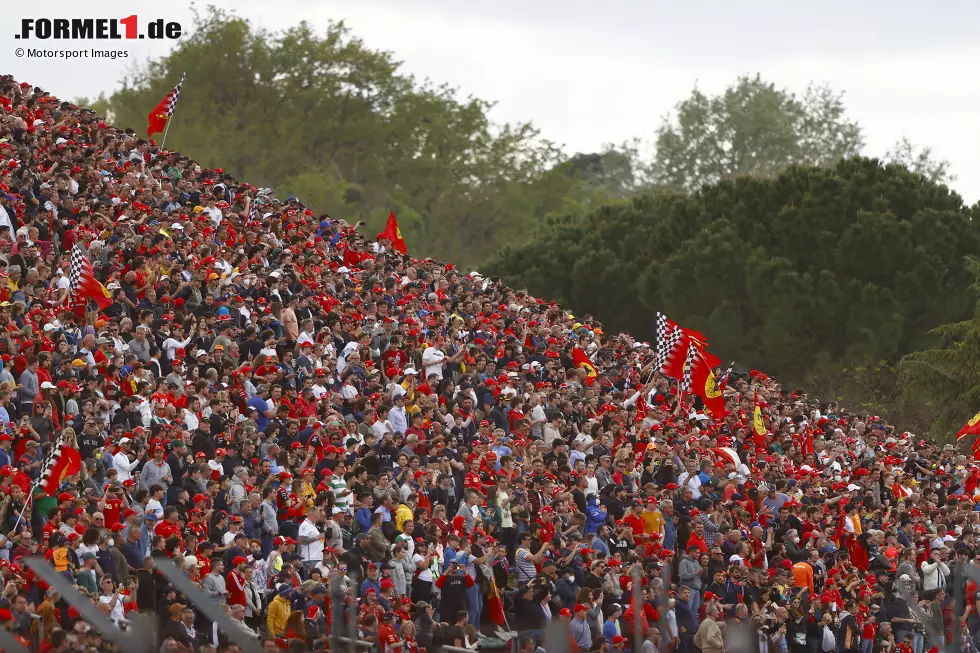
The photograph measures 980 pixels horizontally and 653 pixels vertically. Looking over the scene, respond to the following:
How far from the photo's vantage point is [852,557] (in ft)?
81.5

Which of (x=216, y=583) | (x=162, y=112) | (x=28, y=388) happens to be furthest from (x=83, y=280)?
(x=162, y=112)

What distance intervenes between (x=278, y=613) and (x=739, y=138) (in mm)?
76527

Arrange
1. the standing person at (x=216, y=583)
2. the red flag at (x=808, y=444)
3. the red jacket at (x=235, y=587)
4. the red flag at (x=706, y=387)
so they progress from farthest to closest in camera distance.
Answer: the red flag at (x=808, y=444)
the red flag at (x=706, y=387)
the red jacket at (x=235, y=587)
the standing person at (x=216, y=583)

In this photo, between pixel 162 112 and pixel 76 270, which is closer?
pixel 76 270

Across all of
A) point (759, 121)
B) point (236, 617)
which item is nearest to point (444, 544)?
point (236, 617)

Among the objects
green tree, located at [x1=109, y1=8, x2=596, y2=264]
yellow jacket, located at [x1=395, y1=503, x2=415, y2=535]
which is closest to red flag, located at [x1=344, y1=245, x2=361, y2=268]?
yellow jacket, located at [x1=395, y1=503, x2=415, y2=535]

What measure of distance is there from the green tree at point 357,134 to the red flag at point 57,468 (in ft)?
178

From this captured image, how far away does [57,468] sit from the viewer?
55.2 feet

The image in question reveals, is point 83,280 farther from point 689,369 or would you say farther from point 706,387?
point 706,387

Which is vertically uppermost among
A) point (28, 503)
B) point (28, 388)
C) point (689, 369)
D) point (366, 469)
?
point (28, 388)

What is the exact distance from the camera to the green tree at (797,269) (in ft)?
157

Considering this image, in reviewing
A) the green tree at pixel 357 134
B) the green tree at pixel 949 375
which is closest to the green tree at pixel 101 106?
the green tree at pixel 357 134

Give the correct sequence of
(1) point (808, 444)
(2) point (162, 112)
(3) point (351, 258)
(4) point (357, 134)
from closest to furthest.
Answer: (1) point (808, 444), (3) point (351, 258), (2) point (162, 112), (4) point (357, 134)

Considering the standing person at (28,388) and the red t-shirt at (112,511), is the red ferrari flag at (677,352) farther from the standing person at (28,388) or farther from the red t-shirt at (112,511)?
the red t-shirt at (112,511)
